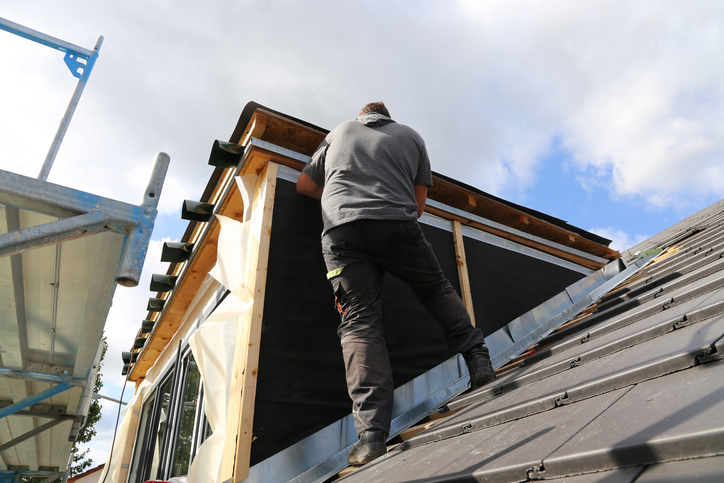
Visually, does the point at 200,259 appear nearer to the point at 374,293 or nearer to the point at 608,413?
the point at 374,293

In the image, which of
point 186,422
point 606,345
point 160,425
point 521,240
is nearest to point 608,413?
point 606,345

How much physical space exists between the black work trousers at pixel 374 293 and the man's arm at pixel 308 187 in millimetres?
699

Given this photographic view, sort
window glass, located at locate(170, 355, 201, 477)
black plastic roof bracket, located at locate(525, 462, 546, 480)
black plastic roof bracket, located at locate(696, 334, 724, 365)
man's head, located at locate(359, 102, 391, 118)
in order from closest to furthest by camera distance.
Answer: black plastic roof bracket, located at locate(525, 462, 546, 480)
black plastic roof bracket, located at locate(696, 334, 724, 365)
man's head, located at locate(359, 102, 391, 118)
window glass, located at locate(170, 355, 201, 477)

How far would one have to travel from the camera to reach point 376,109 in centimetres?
295

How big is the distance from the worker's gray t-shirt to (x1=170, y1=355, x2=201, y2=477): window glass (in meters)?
2.56

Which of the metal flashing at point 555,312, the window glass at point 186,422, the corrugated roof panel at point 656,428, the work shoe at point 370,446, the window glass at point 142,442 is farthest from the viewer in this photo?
the window glass at point 142,442

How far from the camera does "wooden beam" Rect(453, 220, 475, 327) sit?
377cm

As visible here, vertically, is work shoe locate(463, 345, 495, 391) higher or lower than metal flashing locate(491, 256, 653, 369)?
lower

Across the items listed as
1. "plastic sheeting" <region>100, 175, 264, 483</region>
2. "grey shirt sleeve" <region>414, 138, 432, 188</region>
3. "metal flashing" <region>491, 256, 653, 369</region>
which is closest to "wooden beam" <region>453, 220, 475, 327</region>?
"metal flashing" <region>491, 256, 653, 369</region>

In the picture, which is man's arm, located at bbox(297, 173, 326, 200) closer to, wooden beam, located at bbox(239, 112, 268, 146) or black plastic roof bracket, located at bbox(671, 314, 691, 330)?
wooden beam, located at bbox(239, 112, 268, 146)

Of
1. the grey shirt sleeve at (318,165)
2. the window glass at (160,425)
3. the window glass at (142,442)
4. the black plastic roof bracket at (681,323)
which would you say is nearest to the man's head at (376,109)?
the grey shirt sleeve at (318,165)

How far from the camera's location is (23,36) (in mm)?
3057

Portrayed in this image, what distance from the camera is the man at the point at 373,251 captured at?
2105 mm

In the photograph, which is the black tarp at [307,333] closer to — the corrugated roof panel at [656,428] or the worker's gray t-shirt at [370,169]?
the worker's gray t-shirt at [370,169]
